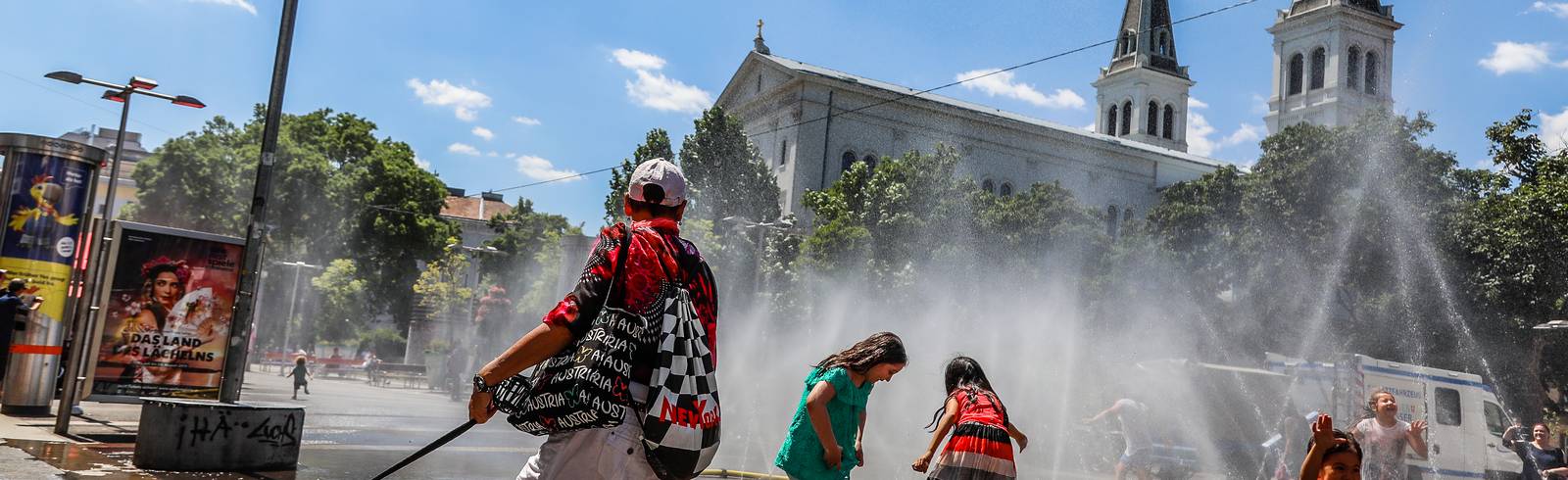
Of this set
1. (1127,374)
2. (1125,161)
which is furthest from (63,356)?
(1125,161)

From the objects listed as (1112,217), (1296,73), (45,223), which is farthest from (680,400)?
(1296,73)

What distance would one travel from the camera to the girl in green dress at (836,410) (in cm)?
544

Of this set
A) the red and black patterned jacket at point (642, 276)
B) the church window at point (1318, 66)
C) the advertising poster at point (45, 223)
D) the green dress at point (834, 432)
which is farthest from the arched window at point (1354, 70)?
the red and black patterned jacket at point (642, 276)

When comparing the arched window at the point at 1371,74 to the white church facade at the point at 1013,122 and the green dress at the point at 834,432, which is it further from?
the green dress at the point at 834,432

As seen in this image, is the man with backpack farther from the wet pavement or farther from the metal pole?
the metal pole

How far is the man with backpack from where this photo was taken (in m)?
3.05

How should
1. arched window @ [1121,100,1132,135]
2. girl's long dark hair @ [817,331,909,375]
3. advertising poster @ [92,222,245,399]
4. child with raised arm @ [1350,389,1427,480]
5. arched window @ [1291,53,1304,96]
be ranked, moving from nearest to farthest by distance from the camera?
girl's long dark hair @ [817,331,909,375] → child with raised arm @ [1350,389,1427,480] → advertising poster @ [92,222,245,399] → arched window @ [1291,53,1304,96] → arched window @ [1121,100,1132,135]

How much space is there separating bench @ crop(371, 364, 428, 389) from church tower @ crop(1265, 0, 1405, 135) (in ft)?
193

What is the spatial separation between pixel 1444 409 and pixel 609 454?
1824cm

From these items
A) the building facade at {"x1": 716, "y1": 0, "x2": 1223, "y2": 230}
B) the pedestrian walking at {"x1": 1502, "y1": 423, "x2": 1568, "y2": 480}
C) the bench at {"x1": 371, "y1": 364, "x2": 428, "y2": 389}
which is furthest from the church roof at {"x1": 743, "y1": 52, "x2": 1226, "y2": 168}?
the pedestrian walking at {"x1": 1502, "y1": 423, "x2": 1568, "y2": 480}

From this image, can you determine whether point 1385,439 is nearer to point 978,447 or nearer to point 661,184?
point 978,447

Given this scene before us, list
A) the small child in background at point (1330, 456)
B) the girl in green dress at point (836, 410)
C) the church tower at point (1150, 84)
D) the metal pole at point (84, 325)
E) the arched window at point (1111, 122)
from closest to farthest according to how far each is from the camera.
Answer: the small child in background at point (1330, 456)
the girl in green dress at point (836, 410)
the metal pole at point (84, 325)
the church tower at point (1150, 84)
the arched window at point (1111, 122)

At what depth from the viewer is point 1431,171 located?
37.7 meters

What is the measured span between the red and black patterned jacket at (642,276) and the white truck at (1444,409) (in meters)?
16.4
